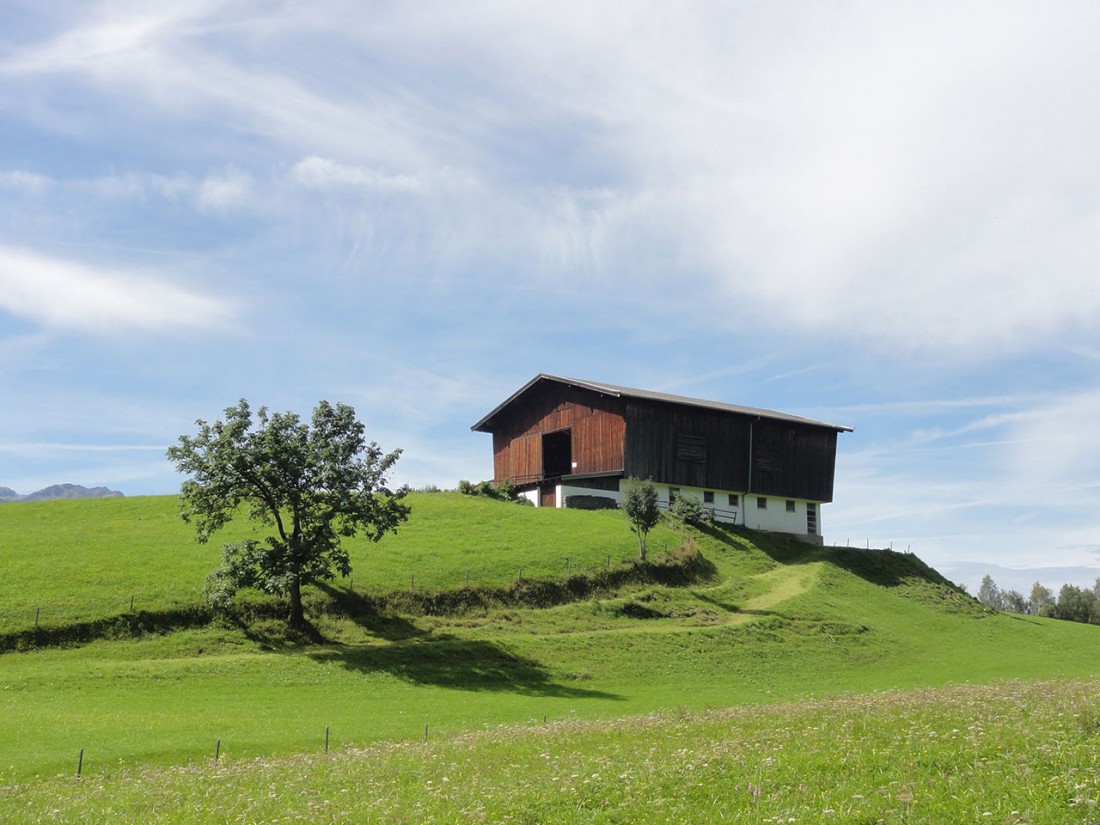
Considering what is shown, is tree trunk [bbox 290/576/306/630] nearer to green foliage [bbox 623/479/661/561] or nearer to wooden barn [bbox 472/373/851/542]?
green foliage [bbox 623/479/661/561]

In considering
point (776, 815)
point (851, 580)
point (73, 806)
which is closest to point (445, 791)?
point (776, 815)

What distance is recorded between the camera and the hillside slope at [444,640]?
33.2 meters

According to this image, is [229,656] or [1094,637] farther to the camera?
[1094,637]

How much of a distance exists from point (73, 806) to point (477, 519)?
50.7 metres

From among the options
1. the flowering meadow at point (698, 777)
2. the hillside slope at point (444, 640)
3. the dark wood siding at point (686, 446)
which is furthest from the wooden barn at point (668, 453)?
the flowering meadow at point (698, 777)

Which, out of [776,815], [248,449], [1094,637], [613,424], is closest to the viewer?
[776,815]

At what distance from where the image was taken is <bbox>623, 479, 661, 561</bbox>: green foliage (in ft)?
199

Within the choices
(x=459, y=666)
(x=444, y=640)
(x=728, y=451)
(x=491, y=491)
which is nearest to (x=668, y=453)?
(x=728, y=451)

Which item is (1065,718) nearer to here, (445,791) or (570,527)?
(445,791)

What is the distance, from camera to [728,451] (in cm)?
8100

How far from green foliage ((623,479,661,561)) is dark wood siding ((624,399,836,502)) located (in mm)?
13936

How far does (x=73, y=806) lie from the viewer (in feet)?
62.6

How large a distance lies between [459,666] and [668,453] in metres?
38.5

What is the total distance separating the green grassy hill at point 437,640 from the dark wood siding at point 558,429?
8350 millimetres
